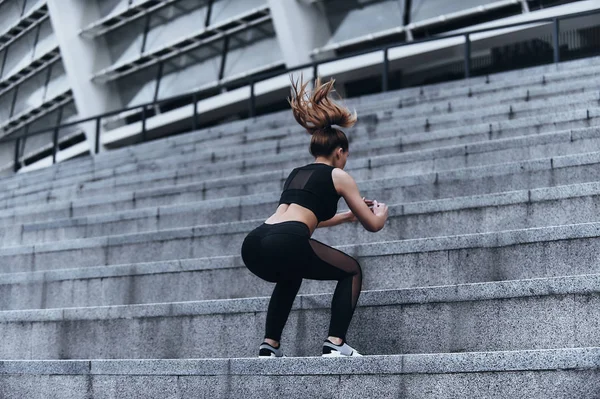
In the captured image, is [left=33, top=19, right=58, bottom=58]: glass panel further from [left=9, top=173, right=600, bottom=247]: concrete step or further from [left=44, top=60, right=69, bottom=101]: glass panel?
[left=9, top=173, right=600, bottom=247]: concrete step

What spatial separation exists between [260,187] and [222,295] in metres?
3.19

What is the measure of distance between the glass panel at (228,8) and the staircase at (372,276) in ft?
50.4

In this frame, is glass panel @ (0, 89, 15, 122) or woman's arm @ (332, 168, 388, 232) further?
glass panel @ (0, 89, 15, 122)

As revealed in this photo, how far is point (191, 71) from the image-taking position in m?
29.4

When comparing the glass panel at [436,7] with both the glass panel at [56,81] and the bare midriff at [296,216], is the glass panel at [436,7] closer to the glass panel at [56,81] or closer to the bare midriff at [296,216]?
the glass panel at [56,81]

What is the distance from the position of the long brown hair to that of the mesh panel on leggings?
0.54 m

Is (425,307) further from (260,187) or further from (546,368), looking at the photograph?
(260,187)

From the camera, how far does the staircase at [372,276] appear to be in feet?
16.7

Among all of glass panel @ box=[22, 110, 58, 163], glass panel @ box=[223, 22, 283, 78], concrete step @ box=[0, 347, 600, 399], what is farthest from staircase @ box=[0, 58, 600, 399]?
glass panel @ box=[22, 110, 58, 163]

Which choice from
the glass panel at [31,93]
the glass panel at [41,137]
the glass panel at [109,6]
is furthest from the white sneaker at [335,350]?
the glass panel at [31,93]

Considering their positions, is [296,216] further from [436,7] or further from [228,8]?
[228,8]

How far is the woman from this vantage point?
17.3ft

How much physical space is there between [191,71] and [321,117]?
24.2 metres

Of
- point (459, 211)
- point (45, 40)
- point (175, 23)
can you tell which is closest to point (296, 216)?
point (459, 211)
